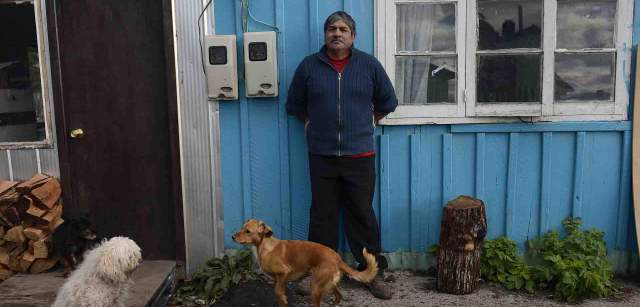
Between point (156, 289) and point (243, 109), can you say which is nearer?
point (156, 289)

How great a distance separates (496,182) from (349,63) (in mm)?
1579

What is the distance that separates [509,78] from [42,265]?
411 centimetres

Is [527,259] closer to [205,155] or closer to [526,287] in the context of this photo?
[526,287]

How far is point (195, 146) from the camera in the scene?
13.9 ft

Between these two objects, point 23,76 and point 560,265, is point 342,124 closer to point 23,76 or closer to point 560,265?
point 560,265

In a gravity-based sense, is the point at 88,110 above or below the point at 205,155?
above

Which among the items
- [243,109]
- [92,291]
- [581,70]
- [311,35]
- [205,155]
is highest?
[311,35]

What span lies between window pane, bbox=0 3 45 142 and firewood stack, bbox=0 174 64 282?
47 centimetres

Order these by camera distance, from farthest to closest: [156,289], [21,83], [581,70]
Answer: [21,83], [581,70], [156,289]

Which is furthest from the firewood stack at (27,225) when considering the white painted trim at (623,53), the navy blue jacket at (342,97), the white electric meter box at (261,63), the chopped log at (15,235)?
the white painted trim at (623,53)

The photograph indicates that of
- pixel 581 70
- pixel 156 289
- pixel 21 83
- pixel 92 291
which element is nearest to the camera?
pixel 92 291

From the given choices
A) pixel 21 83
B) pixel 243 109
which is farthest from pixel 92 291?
pixel 21 83

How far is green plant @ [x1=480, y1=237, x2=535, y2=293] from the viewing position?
4047 millimetres

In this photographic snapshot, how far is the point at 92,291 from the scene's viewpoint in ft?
10.1
